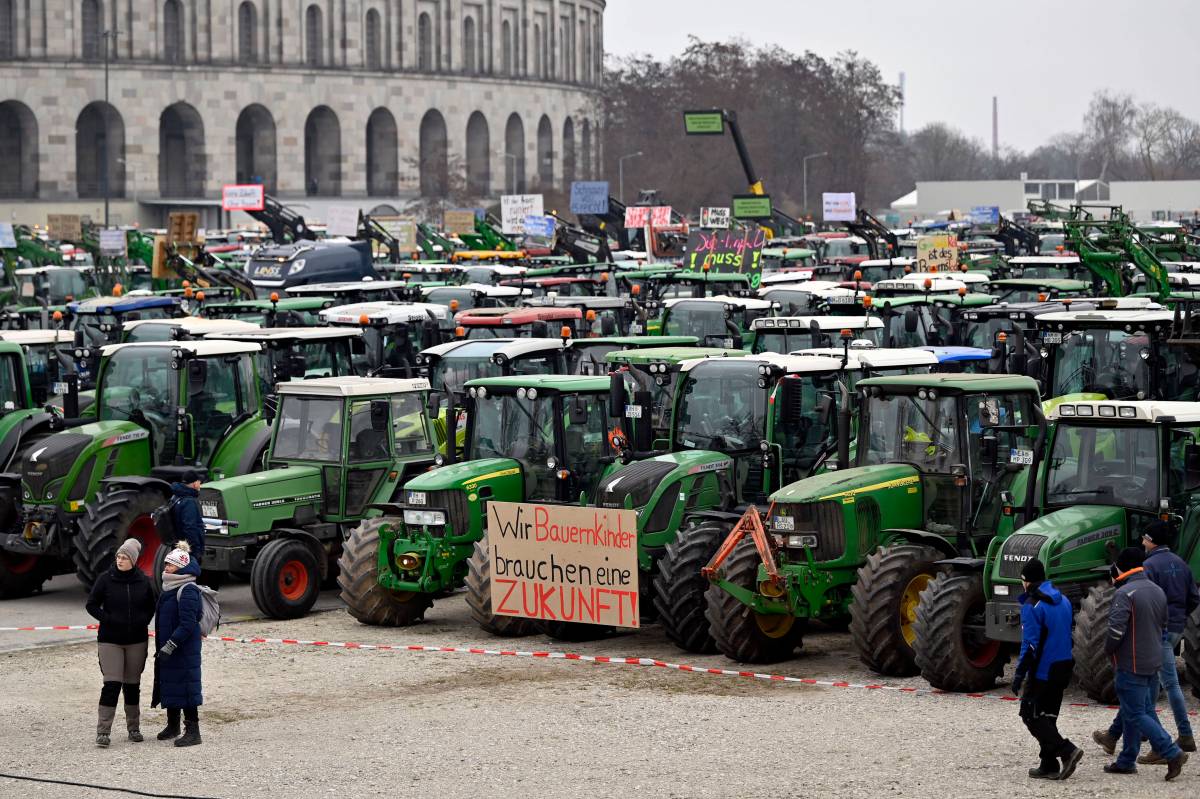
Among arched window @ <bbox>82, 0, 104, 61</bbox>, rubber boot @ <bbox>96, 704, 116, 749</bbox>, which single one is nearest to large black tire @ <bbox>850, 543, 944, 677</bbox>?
rubber boot @ <bbox>96, 704, 116, 749</bbox>

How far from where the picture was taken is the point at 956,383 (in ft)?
51.9

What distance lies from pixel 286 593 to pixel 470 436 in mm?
2430

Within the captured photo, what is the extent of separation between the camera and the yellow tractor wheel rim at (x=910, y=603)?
599 inches

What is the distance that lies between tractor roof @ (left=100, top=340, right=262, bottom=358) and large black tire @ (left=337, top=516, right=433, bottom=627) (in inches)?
138

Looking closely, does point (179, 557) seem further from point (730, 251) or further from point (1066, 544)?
point (730, 251)

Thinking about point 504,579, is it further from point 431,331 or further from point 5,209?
point 5,209

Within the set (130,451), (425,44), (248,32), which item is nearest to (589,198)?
(130,451)

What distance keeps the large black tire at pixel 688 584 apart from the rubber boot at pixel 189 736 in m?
4.18

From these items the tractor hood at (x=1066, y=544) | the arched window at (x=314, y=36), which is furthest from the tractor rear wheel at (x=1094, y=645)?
the arched window at (x=314, y=36)

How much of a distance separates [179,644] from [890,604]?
505 cm

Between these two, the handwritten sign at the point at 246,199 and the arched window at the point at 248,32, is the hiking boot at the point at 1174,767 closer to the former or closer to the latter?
the handwritten sign at the point at 246,199

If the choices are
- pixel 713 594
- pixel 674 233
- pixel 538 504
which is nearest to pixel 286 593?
pixel 538 504

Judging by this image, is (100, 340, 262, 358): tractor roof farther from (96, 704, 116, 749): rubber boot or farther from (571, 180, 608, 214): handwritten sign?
(571, 180, 608, 214): handwritten sign

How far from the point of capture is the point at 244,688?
16.0 metres
